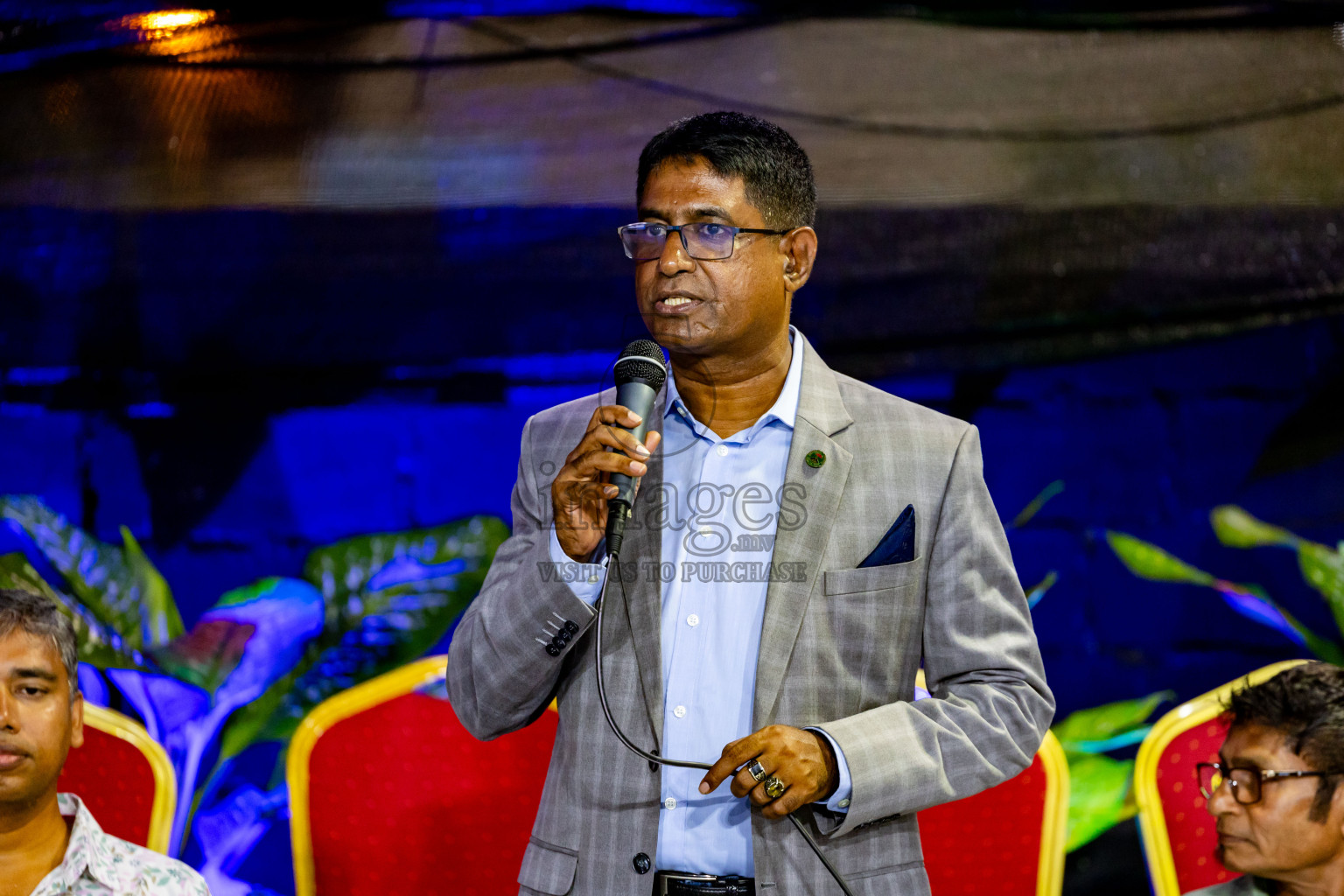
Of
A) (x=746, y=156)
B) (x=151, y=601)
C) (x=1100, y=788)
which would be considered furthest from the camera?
(x=151, y=601)

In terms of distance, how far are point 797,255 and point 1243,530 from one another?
4.08 ft

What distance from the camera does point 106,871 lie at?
1.81m

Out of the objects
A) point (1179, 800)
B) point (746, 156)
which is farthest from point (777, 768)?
point (1179, 800)

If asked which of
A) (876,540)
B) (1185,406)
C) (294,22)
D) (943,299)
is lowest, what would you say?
(876,540)

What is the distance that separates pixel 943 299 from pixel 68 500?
1.85 metres

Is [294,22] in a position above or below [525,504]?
above

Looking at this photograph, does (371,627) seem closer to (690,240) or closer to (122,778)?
(122,778)

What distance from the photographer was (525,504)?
1.62 metres

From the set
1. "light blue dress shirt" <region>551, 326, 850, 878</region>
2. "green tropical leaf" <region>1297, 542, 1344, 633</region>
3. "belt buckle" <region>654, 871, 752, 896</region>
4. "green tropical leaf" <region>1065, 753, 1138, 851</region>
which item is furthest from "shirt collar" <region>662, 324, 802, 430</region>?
"green tropical leaf" <region>1297, 542, 1344, 633</region>

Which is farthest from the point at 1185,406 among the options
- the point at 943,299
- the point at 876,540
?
the point at 876,540

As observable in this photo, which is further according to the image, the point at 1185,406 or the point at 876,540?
the point at 1185,406

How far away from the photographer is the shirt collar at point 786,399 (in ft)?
5.30

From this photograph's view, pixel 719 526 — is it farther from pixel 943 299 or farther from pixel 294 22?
pixel 294 22

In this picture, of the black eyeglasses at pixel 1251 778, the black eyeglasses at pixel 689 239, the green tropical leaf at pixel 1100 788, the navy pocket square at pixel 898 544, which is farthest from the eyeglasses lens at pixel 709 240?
the green tropical leaf at pixel 1100 788
